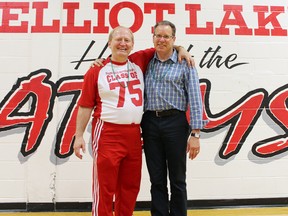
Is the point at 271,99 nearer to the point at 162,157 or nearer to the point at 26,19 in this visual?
→ the point at 162,157

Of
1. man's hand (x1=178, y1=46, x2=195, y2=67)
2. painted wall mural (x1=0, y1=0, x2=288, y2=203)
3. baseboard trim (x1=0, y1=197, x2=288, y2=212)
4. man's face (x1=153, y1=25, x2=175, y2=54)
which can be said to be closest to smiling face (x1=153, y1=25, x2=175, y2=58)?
man's face (x1=153, y1=25, x2=175, y2=54)

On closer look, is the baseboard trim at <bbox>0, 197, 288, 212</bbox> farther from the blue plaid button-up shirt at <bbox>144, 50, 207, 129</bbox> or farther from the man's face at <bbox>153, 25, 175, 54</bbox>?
the man's face at <bbox>153, 25, 175, 54</bbox>

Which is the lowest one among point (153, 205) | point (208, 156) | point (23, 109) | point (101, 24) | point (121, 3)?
point (153, 205)

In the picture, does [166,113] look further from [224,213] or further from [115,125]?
[224,213]

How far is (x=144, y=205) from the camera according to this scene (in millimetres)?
2783

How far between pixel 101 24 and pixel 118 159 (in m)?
1.61

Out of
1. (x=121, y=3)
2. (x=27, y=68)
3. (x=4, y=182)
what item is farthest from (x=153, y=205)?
(x=121, y=3)

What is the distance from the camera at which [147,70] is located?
6.73 ft

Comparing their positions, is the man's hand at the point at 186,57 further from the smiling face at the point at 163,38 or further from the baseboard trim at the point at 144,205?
the baseboard trim at the point at 144,205

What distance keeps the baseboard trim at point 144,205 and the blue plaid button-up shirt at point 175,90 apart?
1246 mm

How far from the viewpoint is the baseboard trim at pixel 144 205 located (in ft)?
8.87

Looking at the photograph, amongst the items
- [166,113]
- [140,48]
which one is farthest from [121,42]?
[140,48]

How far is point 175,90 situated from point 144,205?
1411mm

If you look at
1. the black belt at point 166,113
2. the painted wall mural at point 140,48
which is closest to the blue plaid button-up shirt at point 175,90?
the black belt at point 166,113
